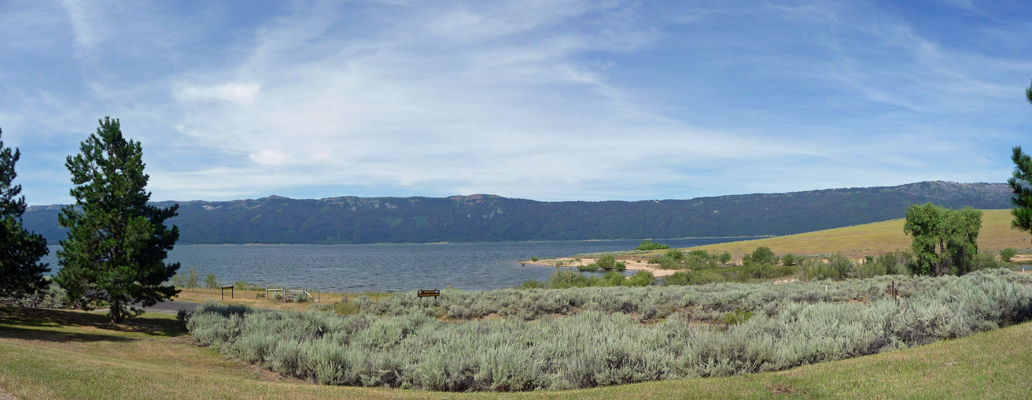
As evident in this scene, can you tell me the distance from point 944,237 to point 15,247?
52.8 meters

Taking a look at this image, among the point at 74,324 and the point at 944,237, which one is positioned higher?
the point at 944,237

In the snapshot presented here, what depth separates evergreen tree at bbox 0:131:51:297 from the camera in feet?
66.6

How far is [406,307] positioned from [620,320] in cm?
1392

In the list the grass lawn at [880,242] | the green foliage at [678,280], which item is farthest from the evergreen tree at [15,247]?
the grass lawn at [880,242]

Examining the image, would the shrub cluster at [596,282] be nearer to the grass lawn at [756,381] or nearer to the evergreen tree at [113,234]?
the evergreen tree at [113,234]

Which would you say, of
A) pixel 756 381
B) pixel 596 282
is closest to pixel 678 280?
pixel 596 282

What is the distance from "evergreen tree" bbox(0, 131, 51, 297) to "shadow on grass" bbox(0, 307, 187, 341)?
3.98 feet

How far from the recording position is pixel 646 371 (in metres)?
9.91

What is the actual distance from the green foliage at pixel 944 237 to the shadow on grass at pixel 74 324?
4634 centimetres

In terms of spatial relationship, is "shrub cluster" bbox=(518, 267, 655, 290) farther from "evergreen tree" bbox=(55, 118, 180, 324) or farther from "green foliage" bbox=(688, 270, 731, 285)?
"evergreen tree" bbox=(55, 118, 180, 324)

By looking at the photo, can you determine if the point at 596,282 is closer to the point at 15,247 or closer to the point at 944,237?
the point at 944,237

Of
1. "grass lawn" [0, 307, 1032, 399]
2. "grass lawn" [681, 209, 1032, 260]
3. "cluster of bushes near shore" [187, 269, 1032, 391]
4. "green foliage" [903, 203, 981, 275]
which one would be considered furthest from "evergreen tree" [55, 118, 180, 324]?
"grass lawn" [681, 209, 1032, 260]

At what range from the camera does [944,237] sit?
37719 millimetres

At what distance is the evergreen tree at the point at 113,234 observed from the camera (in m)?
20.2
